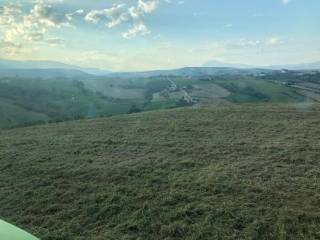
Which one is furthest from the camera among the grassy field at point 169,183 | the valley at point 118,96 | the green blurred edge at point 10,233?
the valley at point 118,96

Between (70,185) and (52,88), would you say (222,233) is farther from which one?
(52,88)

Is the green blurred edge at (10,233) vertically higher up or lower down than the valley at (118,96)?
higher up

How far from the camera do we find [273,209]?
356 inches

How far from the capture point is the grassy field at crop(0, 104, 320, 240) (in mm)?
8609

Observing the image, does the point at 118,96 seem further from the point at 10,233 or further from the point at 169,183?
the point at 10,233

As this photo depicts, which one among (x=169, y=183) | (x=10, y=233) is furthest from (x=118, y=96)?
(x=10, y=233)

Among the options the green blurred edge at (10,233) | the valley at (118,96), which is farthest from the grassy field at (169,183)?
the valley at (118,96)

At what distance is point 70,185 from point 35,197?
115cm

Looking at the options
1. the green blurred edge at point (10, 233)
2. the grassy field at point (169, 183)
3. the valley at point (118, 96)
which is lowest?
the valley at point (118, 96)

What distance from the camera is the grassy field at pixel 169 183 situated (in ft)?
28.2

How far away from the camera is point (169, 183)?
1129 centimetres

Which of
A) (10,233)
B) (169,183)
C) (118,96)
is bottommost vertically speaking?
(118,96)

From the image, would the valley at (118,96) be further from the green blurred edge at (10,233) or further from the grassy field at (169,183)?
the green blurred edge at (10,233)

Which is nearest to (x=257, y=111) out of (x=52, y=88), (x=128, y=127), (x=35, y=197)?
(x=128, y=127)
